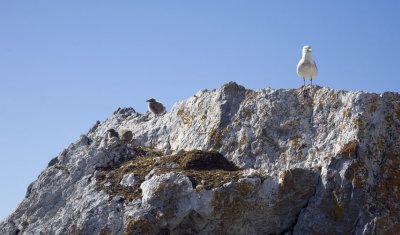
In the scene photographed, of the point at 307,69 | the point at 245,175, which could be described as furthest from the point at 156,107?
the point at 245,175

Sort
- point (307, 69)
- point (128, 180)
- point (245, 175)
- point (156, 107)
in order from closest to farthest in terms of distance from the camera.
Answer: point (245, 175) < point (128, 180) < point (307, 69) < point (156, 107)

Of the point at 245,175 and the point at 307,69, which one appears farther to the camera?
the point at 307,69

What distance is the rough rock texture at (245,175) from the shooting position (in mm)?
15031

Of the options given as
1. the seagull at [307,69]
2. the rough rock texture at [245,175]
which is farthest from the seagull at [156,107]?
the seagull at [307,69]

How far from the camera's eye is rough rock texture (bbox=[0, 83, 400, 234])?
49.3ft

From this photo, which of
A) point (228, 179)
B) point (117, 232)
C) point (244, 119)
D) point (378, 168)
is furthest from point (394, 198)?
point (117, 232)

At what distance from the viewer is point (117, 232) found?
15.0 metres

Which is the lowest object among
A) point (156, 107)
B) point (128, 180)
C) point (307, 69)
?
point (128, 180)

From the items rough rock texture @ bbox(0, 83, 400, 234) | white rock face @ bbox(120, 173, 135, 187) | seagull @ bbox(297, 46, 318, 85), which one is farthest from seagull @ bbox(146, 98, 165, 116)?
white rock face @ bbox(120, 173, 135, 187)

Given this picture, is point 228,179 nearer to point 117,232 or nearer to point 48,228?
point 117,232

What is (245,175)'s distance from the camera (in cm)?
1578

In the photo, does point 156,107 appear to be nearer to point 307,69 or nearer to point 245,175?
point 307,69

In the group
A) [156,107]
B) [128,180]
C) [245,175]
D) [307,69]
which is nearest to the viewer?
[245,175]

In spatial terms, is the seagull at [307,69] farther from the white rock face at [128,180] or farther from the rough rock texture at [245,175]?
the white rock face at [128,180]
